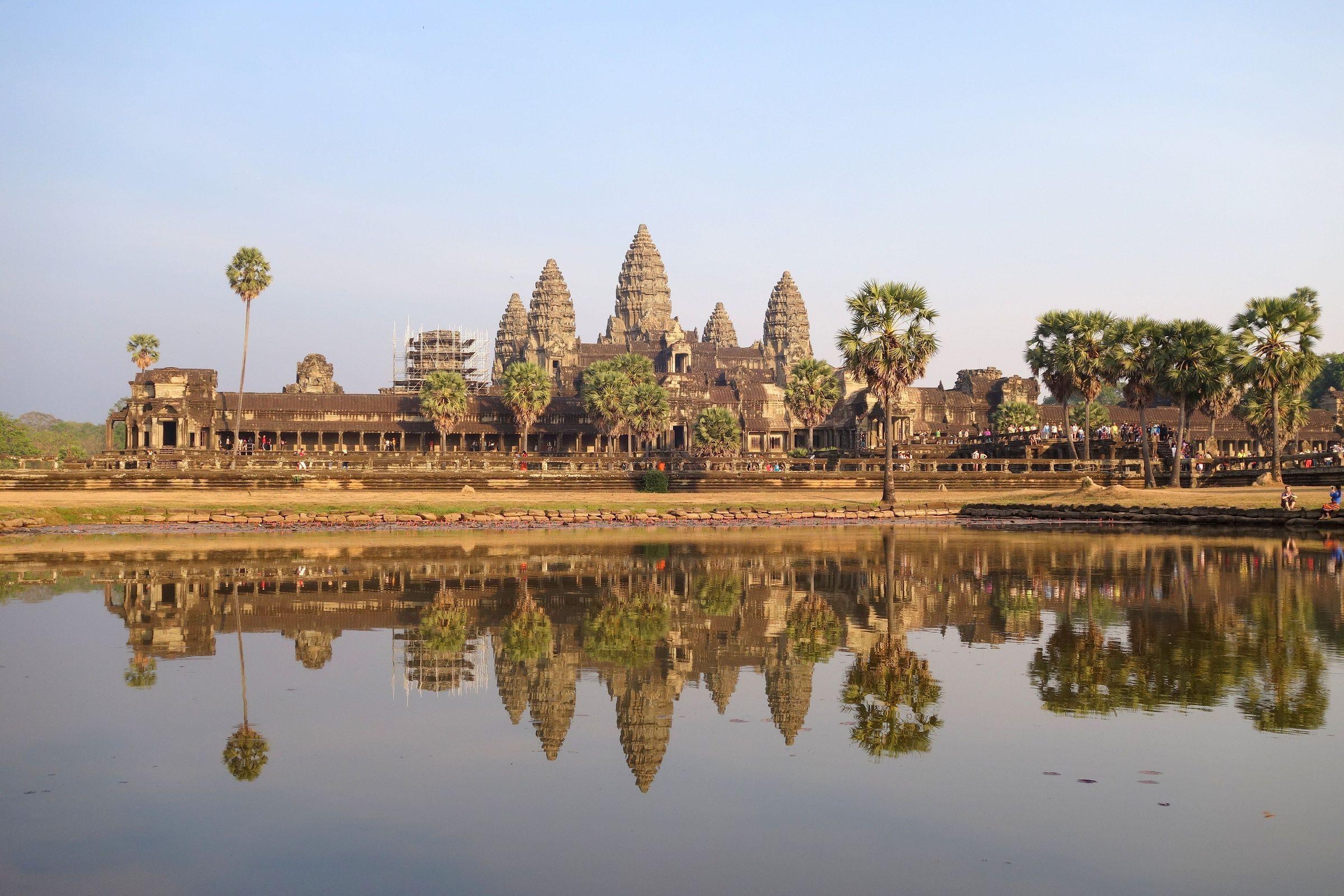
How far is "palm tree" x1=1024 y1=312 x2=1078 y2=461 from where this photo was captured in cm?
6806

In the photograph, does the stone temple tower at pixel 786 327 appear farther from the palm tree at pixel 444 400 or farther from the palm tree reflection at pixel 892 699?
the palm tree reflection at pixel 892 699

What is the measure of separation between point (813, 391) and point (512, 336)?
311ft

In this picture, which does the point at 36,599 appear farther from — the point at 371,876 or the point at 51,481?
the point at 51,481

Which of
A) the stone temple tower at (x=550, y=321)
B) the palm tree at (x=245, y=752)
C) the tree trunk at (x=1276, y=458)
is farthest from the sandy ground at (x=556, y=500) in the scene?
the stone temple tower at (x=550, y=321)

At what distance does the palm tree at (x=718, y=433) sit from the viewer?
93.4 metres

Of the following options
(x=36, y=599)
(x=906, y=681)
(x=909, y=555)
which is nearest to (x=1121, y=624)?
(x=906, y=681)

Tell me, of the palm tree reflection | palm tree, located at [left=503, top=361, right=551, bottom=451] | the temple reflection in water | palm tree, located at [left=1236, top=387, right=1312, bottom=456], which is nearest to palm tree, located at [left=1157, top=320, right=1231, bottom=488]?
palm tree, located at [left=1236, top=387, right=1312, bottom=456]

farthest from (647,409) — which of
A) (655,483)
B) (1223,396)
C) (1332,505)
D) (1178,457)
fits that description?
(1332,505)

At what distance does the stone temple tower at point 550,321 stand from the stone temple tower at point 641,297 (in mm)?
9351

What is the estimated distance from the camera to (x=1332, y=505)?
38188 millimetres

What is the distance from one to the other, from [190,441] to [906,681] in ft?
293

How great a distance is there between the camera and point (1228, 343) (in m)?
58.9

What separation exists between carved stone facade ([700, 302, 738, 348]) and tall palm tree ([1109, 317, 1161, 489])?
126m

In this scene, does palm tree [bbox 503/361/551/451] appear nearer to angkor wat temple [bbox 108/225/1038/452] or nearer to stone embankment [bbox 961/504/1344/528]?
angkor wat temple [bbox 108/225/1038/452]
